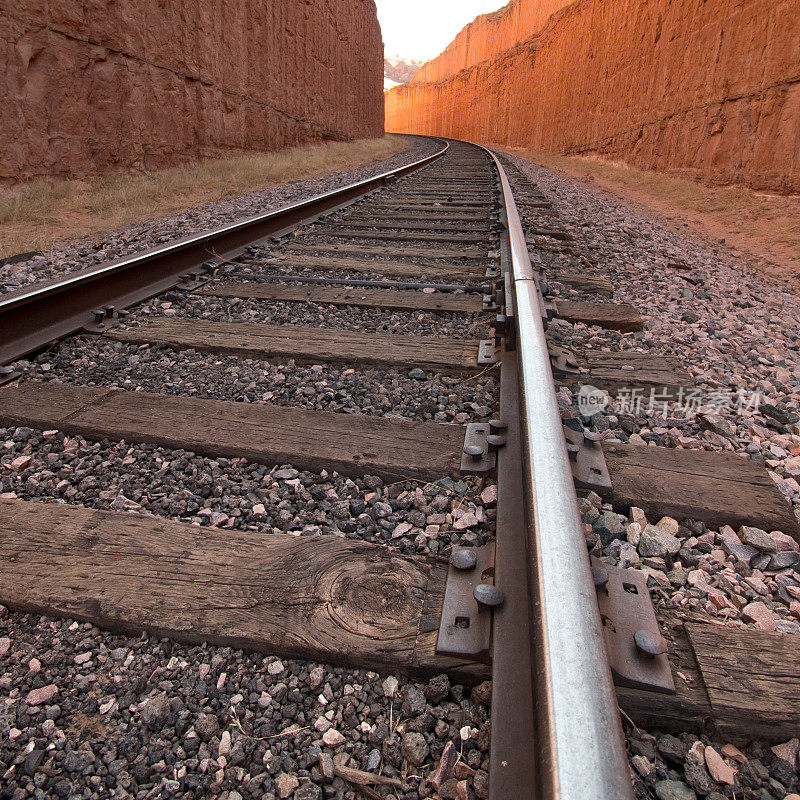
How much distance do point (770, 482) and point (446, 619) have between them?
1122 mm

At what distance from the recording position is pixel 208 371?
2.50 meters

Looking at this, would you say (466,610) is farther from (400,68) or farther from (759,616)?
(400,68)

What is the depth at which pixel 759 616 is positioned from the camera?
4.10 feet

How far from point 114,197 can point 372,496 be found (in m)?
7.77

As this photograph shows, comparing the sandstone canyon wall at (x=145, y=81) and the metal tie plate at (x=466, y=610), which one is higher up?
the sandstone canyon wall at (x=145, y=81)

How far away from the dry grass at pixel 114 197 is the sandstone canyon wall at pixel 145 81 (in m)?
0.32

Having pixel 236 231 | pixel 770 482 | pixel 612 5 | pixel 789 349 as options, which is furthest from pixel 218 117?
pixel 612 5

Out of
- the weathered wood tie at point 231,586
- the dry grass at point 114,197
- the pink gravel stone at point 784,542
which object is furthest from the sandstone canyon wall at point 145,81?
the pink gravel stone at point 784,542

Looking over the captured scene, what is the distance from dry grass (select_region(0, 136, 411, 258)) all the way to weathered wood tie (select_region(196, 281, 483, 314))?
8.69 ft

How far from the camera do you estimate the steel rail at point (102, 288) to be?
2.68m

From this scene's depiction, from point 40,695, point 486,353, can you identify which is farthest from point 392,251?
point 40,695

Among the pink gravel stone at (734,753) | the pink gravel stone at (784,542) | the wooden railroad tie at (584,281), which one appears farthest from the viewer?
the wooden railroad tie at (584,281)

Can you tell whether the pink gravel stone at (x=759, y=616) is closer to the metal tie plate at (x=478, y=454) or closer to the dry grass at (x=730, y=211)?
the metal tie plate at (x=478, y=454)

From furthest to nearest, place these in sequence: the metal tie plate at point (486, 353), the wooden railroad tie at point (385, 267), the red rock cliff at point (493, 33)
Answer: the red rock cliff at point (493, 33), the wooden railroad tie at point (385, 267), the metal tie plate at point (486, 353)
